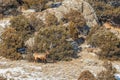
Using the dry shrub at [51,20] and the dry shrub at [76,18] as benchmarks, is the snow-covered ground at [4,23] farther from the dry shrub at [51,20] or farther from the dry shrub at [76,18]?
the dry shrub at [76,18]

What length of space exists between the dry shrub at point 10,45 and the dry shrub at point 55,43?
1.99 m

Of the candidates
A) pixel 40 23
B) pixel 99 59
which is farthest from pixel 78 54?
pixel 40 23

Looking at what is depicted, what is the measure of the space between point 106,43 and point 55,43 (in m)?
5.24

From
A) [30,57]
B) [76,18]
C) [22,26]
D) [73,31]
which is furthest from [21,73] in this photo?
[76,18]

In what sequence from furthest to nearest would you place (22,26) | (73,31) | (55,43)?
(22,26) → (73,31) → (55,43)

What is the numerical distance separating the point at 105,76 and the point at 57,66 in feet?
18.5

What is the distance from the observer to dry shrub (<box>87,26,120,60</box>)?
3372cm

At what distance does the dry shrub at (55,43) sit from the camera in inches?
1291

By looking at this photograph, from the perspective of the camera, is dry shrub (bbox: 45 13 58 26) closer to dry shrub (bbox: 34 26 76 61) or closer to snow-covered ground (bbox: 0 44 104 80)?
dry shrub (bbox: 34 26 76 61)

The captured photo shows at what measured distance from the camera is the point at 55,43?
33688 millimetres

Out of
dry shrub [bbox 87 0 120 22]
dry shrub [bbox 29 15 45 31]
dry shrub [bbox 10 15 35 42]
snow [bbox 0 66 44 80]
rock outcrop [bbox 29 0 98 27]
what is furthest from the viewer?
dry shrub [bbox 87 0 120 22]

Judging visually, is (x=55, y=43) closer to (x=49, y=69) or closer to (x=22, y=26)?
(x=49, y=69)

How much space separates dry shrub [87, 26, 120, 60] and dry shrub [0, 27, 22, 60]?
795 centimetres

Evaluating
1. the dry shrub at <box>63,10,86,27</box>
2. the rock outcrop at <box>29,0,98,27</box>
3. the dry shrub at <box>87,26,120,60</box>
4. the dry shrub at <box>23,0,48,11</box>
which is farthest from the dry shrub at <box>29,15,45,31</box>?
the dry shrub at <box>87,26,120,60</box>
